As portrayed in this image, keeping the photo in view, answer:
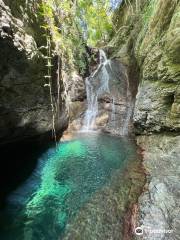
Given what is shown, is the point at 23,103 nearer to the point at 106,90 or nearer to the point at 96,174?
the point at 96,174

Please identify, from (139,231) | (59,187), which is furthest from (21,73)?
(139,231)

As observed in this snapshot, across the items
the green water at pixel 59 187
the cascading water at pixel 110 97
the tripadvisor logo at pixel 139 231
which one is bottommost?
the green water at pixel 59 187

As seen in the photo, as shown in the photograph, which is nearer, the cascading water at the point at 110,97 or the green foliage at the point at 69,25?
the green foliage at the point at 69,25

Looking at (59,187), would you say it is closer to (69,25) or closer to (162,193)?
(162,193)

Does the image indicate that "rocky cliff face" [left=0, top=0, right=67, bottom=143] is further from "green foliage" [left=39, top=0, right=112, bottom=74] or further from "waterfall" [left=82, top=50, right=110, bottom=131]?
"waterfall" [left=82, top=50, right=110, bottom=131]

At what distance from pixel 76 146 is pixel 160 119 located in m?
2.82

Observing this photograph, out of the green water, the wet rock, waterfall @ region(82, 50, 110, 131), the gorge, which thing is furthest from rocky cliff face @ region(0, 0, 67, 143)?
waterfall @ region(82, 50, 110, 131)

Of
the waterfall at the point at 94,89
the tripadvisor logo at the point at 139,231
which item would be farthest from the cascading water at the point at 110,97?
the tripadvisor logo at the point at 139,231

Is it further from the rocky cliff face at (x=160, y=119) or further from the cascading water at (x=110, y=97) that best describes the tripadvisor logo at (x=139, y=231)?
the cascading water at (x=110, y=97)

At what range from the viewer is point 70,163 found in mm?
5633

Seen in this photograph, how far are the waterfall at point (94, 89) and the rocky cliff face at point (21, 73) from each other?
386cm

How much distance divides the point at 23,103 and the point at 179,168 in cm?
335

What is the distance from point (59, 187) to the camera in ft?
14.6

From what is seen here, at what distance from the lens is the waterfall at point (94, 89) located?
9.29 meters
